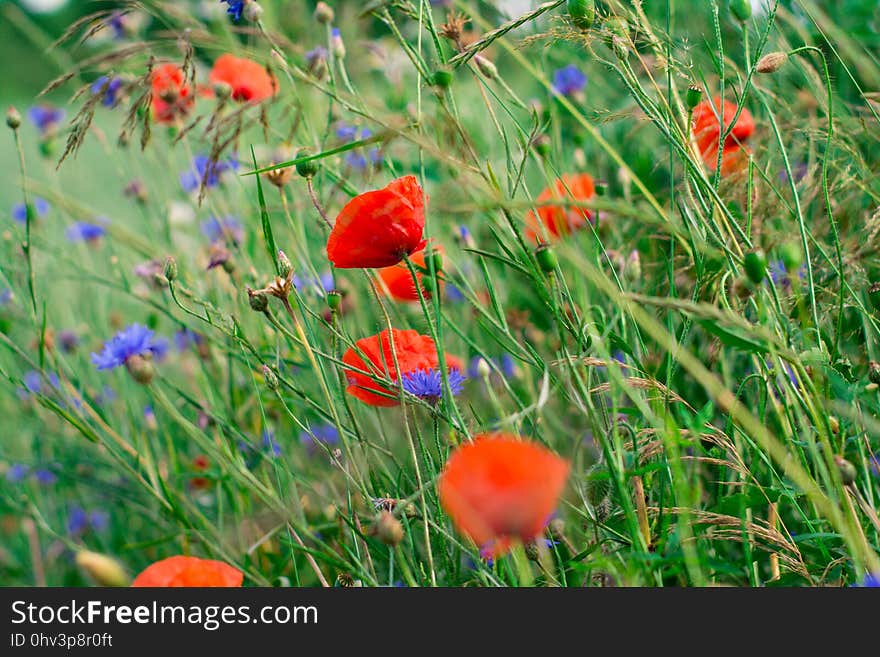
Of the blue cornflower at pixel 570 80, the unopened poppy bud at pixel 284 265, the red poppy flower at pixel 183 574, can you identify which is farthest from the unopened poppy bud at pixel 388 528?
the blue cornflower at pixel 570 80

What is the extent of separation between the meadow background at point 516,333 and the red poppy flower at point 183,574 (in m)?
0.03

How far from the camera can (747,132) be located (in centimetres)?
78

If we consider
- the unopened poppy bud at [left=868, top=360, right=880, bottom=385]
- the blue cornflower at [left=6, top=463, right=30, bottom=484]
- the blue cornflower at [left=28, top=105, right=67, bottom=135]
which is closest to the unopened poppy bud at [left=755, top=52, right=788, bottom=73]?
the unopened poppy bud at [left=868, top=360, right=880, bottom=385]

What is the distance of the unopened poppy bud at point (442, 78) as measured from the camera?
617mm

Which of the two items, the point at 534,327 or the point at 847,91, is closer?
the point at 534,327

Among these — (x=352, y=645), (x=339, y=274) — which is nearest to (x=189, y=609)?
(x=352, y=645)

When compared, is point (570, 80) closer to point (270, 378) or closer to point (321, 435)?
point (321, 435)

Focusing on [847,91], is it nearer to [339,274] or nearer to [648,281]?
[648,281]

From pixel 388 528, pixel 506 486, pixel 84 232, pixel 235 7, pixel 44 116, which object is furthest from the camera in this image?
pixel 44 116

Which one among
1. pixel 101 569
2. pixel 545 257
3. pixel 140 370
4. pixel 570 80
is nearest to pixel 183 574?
pixel 101 569

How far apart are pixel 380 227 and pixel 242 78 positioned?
1.51 ft

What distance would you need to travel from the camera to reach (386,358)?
660 millimetres

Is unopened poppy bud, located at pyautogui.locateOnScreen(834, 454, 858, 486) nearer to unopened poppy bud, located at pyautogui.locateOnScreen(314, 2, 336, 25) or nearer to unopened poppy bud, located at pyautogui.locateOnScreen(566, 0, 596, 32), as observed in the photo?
unopened poppy bud, located at pyautogui.locateOnScreen(566, 0, 596, 32)

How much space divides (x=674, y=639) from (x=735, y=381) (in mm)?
439
